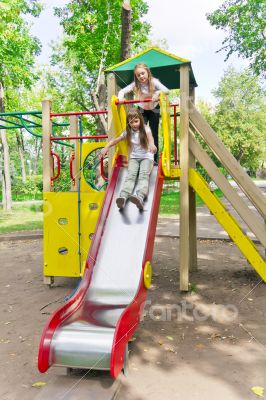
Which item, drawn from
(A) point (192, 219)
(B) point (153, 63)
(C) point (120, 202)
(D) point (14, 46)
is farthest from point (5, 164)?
(C) point (120, 202)

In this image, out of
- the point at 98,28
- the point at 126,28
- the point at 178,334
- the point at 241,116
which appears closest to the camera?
the point at 178,334

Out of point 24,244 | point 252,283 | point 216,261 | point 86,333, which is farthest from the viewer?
point 24,244

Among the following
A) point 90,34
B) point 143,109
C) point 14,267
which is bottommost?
point 14,267

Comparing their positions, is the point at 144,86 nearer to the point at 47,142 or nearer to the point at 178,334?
the point at 47,142

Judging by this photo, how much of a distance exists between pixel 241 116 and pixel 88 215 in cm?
2878

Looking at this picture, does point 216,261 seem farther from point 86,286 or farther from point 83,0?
point 83,0

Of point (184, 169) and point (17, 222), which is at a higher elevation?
point (184, 169)

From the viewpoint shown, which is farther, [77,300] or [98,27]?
[98,27]

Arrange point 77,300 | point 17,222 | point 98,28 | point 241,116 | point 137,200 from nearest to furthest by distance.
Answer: point 77,300 → point 137,200 → point 17,222 → point 98,28 → point 241,116

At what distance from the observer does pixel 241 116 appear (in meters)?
31.8

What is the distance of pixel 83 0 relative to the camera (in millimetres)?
16125

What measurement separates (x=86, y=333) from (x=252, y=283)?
11.1ft

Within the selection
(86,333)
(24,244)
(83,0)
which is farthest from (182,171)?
(83,0)

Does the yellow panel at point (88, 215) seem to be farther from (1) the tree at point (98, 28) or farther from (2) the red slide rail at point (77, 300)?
(1) the tree at point (98, 28)
